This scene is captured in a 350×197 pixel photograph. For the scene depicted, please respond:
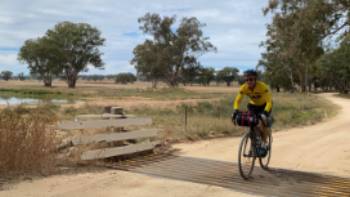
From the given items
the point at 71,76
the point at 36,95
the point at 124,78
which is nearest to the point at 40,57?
the point at 71,76

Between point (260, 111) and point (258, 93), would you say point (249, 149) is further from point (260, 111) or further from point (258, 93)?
point (258, 93)

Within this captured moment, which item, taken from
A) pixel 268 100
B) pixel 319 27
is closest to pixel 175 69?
pixel 319 27

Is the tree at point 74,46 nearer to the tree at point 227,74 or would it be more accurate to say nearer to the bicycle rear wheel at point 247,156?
the tree at point 227,74

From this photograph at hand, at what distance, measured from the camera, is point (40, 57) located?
9212 centimetres

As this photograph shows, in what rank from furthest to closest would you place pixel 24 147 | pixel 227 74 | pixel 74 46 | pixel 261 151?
pixel 227 74
pixel 74 46
pixel 261 151
pixel 24 147

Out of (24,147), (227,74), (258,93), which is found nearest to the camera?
(24,147)

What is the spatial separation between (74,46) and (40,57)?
6903mm

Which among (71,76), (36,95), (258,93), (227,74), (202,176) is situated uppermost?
(227,74)

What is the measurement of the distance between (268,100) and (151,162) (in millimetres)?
2731

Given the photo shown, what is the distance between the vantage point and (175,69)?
8744cm

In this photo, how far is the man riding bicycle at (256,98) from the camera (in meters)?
8.30

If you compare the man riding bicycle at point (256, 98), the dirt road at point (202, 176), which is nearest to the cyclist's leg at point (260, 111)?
the man riding bicycle at point (256, 98)

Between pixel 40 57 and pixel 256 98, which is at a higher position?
pixel 40 57

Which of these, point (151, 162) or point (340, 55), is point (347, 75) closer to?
point (340, 55)
